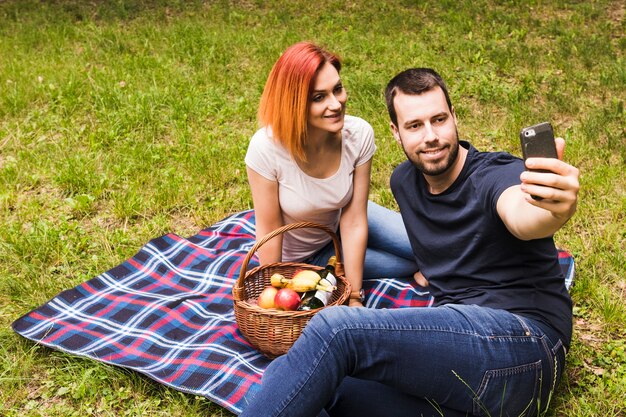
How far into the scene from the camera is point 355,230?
371cm

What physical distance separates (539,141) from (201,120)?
438cm

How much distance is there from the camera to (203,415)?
314cm

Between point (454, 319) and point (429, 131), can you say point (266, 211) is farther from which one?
point (454, 319)

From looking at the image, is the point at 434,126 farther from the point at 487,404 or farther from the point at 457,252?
the point at 487,404

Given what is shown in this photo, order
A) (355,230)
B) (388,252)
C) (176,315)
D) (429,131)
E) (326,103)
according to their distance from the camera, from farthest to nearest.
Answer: (388,252), (176,315), (355,230), (326,103), (429,131)

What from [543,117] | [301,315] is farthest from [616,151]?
[301,315]

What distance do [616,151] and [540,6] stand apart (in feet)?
11.4

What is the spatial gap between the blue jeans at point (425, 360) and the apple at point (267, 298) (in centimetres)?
67

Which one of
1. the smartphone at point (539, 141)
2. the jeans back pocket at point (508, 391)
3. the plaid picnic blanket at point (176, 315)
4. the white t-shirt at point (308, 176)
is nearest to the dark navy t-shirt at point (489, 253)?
the jeans back pocket at point (508, 391)

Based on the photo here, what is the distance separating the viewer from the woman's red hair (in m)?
3.31

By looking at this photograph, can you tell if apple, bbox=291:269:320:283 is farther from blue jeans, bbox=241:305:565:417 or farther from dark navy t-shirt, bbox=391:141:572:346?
blue jeans, bbox=241:305:565:417

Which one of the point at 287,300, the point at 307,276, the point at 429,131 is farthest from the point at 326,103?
the point at 287,300

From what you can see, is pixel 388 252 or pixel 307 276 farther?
pixel 388 252

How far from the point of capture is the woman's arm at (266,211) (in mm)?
3527
